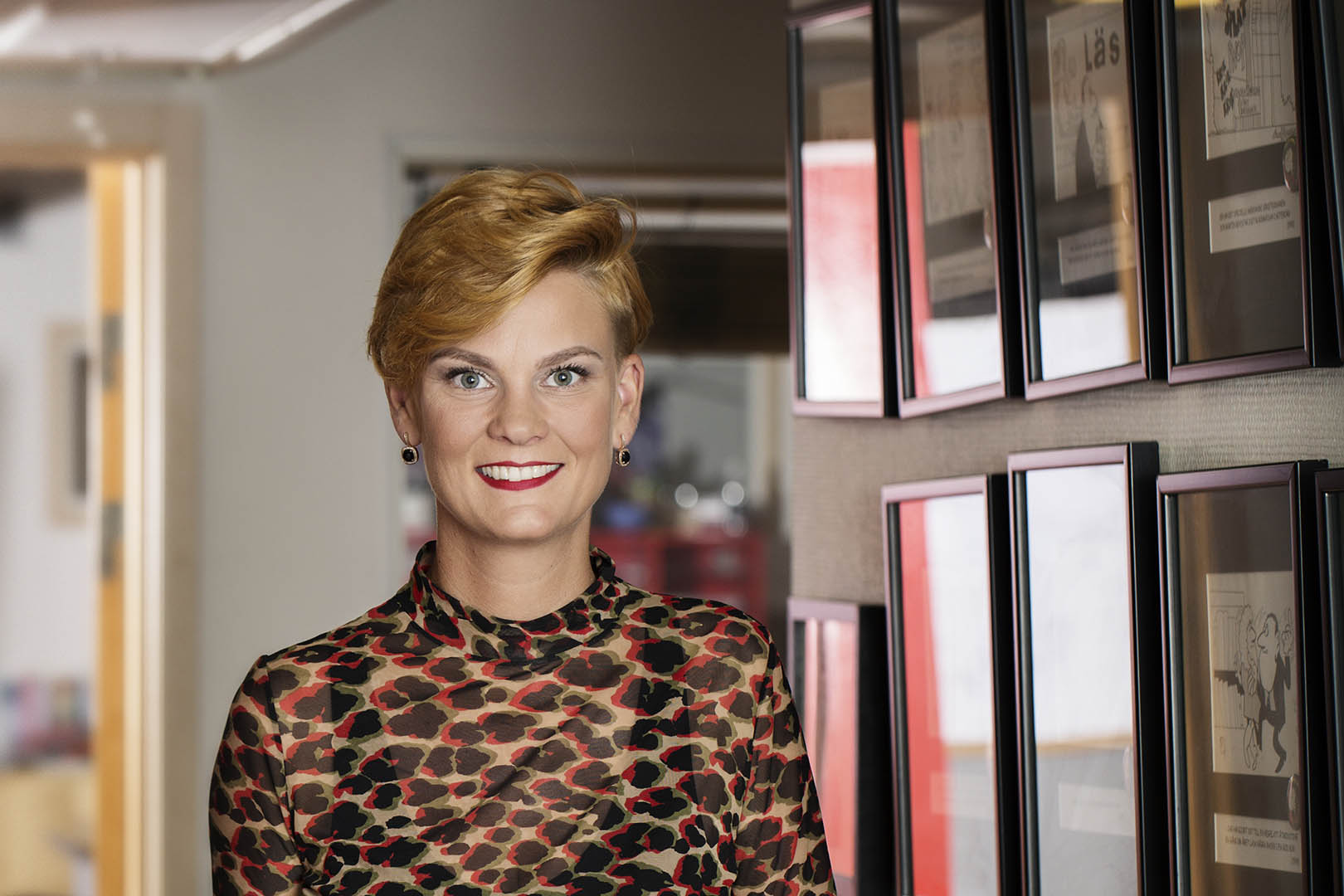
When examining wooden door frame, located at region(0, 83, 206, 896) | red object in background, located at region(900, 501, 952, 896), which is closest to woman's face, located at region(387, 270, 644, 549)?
red object in background, located at region(900, 501, 952, 896)

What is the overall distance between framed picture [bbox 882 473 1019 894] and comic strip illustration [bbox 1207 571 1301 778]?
30cm

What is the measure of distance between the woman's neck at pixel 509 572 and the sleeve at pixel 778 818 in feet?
0.61

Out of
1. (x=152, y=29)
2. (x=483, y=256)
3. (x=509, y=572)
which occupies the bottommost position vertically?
(x=509, y=572)

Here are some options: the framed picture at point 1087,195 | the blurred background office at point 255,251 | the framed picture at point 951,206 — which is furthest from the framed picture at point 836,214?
the blurred background office at point 255,251

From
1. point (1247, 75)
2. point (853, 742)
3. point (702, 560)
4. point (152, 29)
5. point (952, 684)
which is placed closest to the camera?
point (1247, 75)

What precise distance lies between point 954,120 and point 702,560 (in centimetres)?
712

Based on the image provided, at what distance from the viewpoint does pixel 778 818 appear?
114cm

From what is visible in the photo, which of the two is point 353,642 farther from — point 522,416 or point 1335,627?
point 1335,627

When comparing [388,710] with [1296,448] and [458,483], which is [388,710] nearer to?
[458,483]

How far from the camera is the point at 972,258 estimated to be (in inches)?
58.5

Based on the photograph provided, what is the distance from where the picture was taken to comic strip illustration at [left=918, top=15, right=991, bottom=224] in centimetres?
147

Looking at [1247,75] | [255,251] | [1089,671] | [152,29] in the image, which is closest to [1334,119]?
[1247,75]

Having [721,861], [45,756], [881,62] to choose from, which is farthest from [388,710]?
[45,756]

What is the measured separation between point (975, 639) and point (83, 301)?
2.88m
